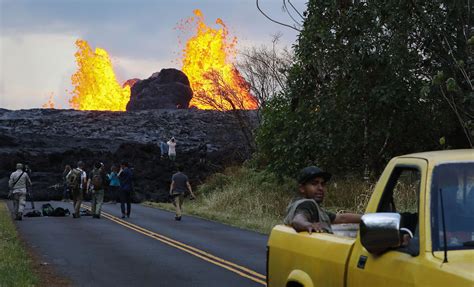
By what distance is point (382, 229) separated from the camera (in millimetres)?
4043

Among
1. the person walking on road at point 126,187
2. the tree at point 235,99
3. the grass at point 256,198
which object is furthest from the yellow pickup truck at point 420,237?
the tree at point 235,99

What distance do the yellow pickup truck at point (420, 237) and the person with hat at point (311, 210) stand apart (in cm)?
67

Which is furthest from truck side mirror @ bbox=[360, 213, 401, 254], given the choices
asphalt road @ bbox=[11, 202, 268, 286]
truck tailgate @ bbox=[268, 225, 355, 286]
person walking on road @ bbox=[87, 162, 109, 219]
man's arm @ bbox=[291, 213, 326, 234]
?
person walking on road @ bbox=[87, 162, 109, 219]

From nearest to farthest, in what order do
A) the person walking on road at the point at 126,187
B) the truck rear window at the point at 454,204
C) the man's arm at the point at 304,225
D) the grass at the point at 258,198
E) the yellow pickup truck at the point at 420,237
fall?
the yellow pickup truck at the point at 420,237 → the truck rear window at the point at 454,204 → the man's arm at the point at 304,225 → the grass at the point at 258,198 → the person walking on road at the point at 126,187

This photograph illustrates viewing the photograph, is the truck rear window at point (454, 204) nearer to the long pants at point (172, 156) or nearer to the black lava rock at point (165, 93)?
the long pants at point (172, 156)

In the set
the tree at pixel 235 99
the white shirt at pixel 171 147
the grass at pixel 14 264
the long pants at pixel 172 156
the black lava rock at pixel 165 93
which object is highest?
the black lava rock at pixel 165 93

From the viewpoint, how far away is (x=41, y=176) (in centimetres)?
4716

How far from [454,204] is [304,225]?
171 cm

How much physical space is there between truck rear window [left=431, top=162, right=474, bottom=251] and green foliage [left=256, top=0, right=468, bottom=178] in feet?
52.3

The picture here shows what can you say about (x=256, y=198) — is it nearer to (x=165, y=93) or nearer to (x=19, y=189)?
(x=19, y=189)

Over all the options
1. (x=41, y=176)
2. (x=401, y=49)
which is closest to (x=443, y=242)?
(x=401, y=49)

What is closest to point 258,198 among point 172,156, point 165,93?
point 172,156

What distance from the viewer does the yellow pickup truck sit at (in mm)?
3924

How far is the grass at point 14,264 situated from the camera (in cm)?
1113
